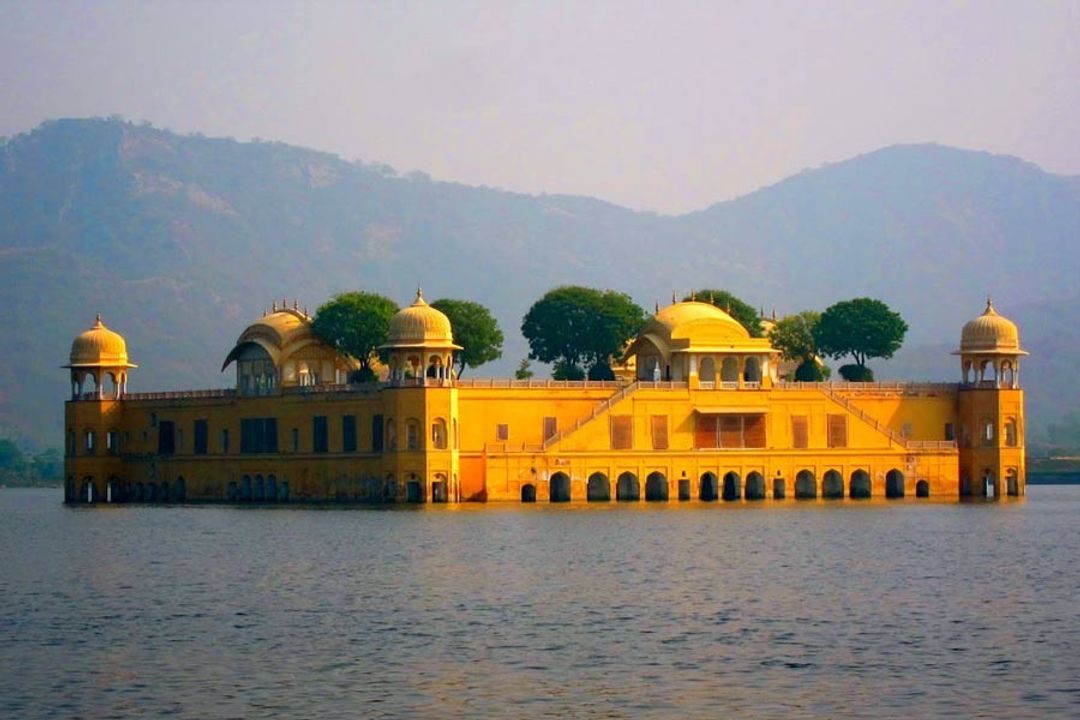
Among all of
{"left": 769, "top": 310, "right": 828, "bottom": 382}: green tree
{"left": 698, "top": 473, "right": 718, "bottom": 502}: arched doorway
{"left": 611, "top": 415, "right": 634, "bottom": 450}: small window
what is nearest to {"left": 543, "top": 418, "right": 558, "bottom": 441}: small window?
{"left": 611, "top": 415, "right": 634, "bottom": 450}: small window

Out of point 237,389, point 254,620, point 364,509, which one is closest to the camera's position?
point 254,620

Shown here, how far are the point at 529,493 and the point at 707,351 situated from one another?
9864mm

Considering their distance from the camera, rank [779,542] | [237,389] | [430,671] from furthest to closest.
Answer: [237,389], [779,542], [430,671]

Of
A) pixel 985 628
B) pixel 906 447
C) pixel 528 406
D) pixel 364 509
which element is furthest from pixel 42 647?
pixel 906 447

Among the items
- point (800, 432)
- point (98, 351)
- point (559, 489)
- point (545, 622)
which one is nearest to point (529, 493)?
point (559, 489)

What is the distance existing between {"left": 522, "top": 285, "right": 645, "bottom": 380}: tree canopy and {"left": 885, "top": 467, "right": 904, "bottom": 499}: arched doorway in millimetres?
15319

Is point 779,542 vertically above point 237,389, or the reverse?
point 237,389

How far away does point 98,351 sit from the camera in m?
101

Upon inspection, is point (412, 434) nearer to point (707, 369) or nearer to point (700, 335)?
point (700, 335)

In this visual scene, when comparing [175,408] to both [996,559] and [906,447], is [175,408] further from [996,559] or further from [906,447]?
[996,559]

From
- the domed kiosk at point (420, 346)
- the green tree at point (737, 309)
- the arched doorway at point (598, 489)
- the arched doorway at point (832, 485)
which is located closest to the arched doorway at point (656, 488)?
the arched doorway at point (598, 489)

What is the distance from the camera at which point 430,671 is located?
115 ft

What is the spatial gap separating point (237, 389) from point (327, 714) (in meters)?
67.5

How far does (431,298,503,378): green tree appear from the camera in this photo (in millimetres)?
102225
